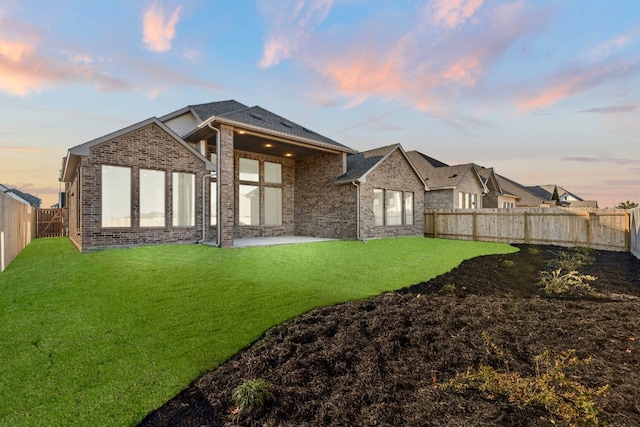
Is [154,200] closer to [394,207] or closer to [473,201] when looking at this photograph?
[394,207]

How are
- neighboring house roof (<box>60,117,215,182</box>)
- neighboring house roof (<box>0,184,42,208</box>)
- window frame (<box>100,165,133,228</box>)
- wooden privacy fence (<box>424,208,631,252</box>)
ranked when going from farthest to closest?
neighboring house roof (<box>0,184,42,208</box>) < wooden privacy fence (<box>424,208,631,252</box>) < window frame (<box>100,165,133,228</box>) < neighboring house roof (<box>60,117,215,182</box>)

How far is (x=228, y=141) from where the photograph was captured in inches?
417

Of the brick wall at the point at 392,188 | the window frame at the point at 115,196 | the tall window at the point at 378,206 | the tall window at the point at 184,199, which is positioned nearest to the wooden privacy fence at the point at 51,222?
the window frame at the point at 115,196

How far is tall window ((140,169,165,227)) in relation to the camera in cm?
1000

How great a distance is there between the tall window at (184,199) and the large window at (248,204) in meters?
2.83

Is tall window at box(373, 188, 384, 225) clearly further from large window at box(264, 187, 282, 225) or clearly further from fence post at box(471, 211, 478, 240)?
large window at box(264, 187, 282, 225)

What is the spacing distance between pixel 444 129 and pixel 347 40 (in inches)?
Result: 340

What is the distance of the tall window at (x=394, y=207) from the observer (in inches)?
591

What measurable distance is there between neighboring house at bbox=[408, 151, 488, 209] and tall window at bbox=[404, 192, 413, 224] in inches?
185

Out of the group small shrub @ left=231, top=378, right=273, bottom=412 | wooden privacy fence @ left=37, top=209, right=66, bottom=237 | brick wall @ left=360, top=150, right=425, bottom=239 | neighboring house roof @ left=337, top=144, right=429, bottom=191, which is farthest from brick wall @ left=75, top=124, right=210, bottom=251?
wooden privacy fence @ left=37, top=209, right=66, bottom=237

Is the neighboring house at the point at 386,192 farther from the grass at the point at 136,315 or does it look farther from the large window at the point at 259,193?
the grass at the point at 136,315

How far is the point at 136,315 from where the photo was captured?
4023 millimetres

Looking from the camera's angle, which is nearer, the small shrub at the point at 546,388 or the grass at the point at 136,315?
the small shrub at the point at 546,388

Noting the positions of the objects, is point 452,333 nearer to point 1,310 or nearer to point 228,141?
point 1,310
